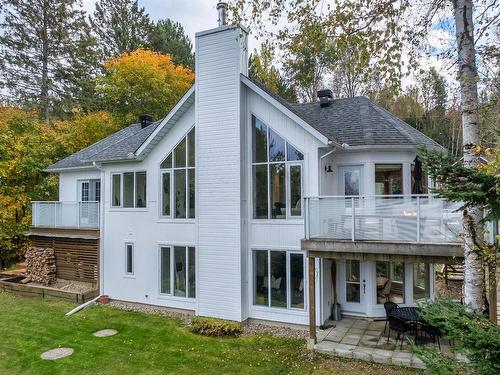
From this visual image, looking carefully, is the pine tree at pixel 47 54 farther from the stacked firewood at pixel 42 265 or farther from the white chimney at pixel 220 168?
the white chimney at pixel 220 168

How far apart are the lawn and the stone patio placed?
240 mm

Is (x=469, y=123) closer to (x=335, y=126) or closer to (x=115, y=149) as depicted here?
(x=335, y=126)

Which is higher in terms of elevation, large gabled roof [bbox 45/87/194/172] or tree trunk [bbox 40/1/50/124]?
tree trunk [bbox 40/1/50/124]

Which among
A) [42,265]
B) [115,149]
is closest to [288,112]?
[115,149]

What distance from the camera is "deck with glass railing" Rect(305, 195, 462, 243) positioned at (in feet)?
28.3

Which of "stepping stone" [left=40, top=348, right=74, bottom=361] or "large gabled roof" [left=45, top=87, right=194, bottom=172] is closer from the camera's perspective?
"stepping stone" [left=40, top=348, right=74, bottom=361]

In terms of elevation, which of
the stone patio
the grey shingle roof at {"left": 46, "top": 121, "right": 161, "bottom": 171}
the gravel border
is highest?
the grey shingle roof at {"left": 46, "top": 121, "right": 161, "bottom": 171}

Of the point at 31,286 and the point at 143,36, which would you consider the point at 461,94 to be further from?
the point at 143,36

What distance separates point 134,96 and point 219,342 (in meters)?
22.1

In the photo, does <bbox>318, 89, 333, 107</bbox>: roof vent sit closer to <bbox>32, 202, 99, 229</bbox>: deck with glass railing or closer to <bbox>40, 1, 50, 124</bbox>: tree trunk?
<bbox>32, 202, 99, 229</bbox>: deck with glass railing

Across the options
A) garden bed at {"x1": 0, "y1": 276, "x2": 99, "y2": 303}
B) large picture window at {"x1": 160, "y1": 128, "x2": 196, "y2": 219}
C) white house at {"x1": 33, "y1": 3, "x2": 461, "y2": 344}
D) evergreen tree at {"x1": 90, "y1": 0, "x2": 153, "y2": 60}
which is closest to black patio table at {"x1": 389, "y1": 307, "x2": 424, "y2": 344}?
white house at {"x1": 33, "y1": 3, "x2": 461, "y2": 344}

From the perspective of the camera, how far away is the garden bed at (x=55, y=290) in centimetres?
1449

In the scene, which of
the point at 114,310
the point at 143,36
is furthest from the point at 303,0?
the point at 143,36

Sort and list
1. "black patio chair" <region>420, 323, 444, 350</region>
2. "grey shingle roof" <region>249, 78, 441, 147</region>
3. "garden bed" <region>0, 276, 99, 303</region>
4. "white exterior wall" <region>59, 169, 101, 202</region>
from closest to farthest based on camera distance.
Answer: "black patio chair" <region>420, 323, 444, 350</region> → "grey shingle roof" <region>249, 78, 441, 147</region> → "garden bed" <region>0, 276, 99, 303</region> → "white exterior wall" <region>59, 169, 101, 202</region>
